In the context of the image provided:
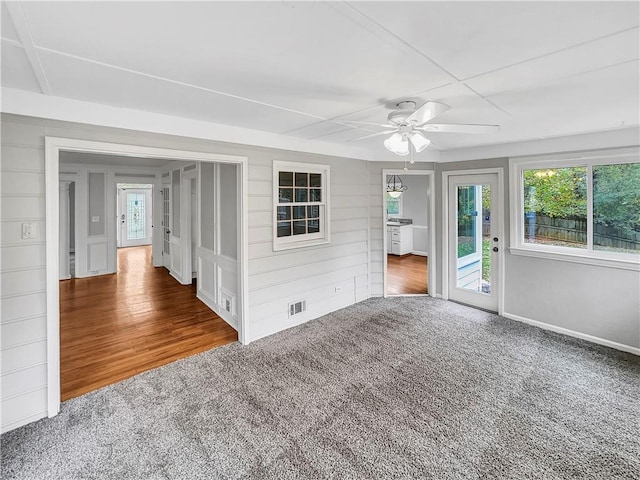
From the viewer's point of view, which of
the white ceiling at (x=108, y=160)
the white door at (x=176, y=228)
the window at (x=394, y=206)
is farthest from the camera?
the window at (x=394, y=206)

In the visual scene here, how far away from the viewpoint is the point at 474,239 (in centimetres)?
488

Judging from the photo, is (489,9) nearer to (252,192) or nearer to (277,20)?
(277,20)

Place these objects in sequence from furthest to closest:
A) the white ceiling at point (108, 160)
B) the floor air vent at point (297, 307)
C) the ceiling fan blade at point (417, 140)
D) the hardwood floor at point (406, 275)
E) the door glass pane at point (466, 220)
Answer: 1. the white ceiling at point (108, 160)
2. the hardwood floor at point (406, 275)
3. the door glass pane at point (466, 220)
4. the floor air vent at point (297, 307)
5. the ceiling fan blade at point (417, 140)

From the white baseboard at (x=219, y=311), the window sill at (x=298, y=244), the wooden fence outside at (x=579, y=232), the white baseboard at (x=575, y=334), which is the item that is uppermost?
the wooden fence outside at (x=579, y=232)

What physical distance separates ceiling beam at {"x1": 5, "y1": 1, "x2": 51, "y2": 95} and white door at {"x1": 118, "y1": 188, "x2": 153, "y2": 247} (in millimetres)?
9913

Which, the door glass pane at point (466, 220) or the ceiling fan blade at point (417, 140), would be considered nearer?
the ceiling fan blade at point (417, 140)

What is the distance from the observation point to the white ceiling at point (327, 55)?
1.37 meters

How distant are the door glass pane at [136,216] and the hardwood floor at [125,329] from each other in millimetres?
5371

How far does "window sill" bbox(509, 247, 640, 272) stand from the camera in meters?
3.39

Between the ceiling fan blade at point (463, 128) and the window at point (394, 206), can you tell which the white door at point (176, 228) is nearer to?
the ceiling fan blade at point (463, 128)

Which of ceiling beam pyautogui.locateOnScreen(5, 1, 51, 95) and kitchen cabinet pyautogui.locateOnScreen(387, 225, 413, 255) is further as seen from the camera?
kitchen cabinet pyautogui.locateOnScreen(387, 225, 413, 255)

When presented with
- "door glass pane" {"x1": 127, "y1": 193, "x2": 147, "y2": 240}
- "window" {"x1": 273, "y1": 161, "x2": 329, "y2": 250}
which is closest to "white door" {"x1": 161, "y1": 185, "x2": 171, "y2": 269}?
"window" {"x1": 273, "y1": 161, "x2": 329, "y2": 250}

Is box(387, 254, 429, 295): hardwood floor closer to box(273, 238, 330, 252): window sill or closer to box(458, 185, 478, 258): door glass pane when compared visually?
box(458, 185, 478, 258): door glass pane

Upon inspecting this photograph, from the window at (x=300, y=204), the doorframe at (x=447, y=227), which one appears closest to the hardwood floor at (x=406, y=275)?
the doorframe at (x=447, y=227)
